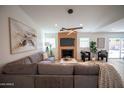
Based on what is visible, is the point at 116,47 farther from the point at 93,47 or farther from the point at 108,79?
the point at 108,79

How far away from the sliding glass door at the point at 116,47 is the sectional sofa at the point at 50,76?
679cm

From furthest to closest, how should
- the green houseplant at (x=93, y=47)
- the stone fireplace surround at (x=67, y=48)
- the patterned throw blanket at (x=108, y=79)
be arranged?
the stone fireplace surround at (x=67, y=48), the green houseplant at (x=93, y=47), the patterned throw blanket at (x=108, y=79)

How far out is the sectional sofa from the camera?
7.55 ft

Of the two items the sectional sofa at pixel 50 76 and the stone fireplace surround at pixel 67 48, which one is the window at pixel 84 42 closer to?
the stone fireplace surround at pixel 67 48

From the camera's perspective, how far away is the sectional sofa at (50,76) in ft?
7.55

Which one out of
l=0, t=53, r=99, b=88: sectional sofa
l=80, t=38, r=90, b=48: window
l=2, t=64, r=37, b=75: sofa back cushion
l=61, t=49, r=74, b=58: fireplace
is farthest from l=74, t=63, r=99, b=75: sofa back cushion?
l=80, t=38, r=90, b=48: window

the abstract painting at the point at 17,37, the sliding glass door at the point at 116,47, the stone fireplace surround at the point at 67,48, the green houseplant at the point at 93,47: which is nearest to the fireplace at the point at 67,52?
the stone fireplace surround at the point at 67,48

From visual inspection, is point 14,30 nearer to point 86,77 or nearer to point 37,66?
point 37,66

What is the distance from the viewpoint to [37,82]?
2.33 metres

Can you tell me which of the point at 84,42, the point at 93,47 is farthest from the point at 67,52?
the point at 93,47

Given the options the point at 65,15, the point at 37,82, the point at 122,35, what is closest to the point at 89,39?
the point at 122,35

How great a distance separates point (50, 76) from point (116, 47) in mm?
7428
